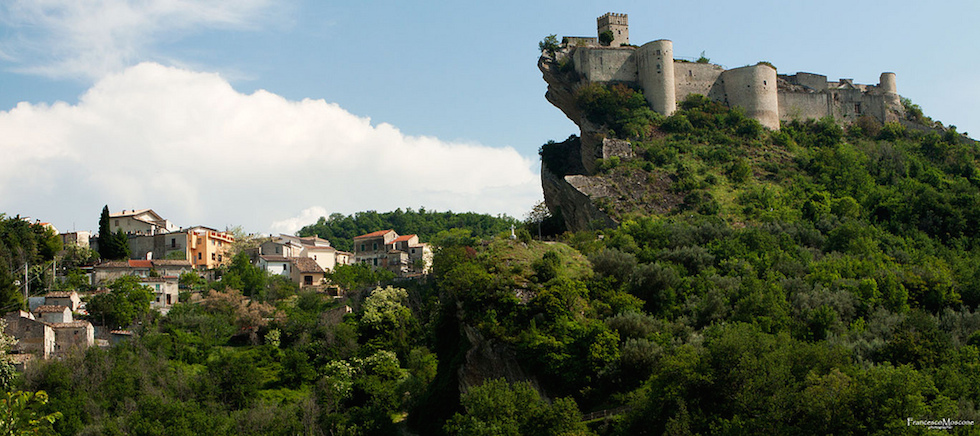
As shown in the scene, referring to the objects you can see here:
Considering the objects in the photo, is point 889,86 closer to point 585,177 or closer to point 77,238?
point 585,177

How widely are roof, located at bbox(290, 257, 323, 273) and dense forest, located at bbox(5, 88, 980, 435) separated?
4.78 m

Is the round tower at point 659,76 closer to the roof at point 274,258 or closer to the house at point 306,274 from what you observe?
the house at point 306,274

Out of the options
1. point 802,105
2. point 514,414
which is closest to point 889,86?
point 802,105

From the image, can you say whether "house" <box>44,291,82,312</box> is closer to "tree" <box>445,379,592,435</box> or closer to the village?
the village

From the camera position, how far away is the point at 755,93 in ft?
214

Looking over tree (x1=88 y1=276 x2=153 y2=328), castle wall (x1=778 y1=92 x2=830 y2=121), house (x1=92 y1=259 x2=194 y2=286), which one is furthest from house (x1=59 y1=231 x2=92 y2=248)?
castle wall (x1=778 y1=92 x2=830 y2=121)

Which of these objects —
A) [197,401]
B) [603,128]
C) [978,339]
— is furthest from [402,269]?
[978,339]

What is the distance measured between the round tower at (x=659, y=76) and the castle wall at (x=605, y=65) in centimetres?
109

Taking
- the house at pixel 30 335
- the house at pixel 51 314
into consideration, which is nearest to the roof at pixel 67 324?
the house at pixel 51 314

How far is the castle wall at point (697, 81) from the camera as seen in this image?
216 feet

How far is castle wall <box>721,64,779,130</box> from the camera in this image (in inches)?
2564

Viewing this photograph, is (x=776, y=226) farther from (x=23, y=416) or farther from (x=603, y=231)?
(x=23, y=416)

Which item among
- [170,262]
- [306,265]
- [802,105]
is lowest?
[306,265]

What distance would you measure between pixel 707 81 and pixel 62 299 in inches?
1702
